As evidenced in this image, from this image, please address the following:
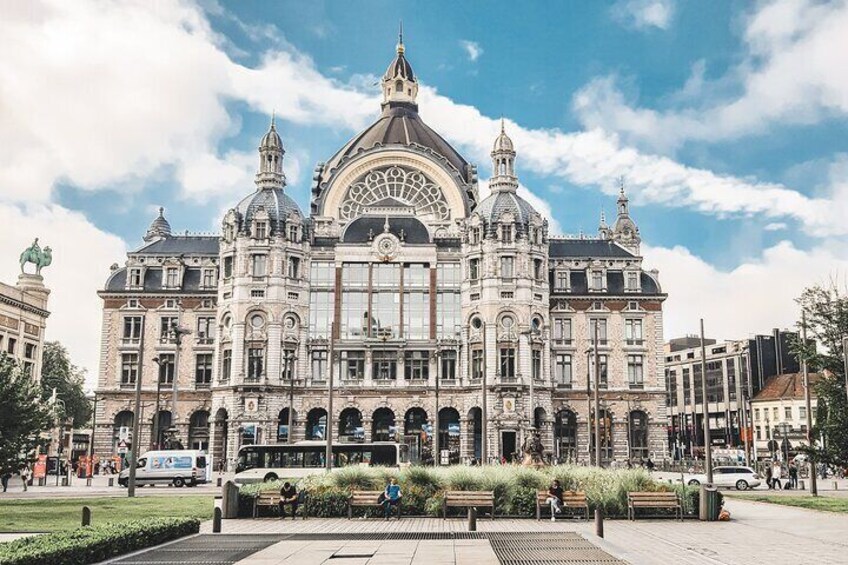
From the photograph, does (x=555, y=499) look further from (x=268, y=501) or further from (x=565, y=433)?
(x=565, y=433)

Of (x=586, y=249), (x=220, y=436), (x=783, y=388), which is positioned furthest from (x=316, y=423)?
(x=783, y=388)

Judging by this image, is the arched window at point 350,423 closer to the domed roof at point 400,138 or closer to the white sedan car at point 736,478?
the domed roof at point 400,138

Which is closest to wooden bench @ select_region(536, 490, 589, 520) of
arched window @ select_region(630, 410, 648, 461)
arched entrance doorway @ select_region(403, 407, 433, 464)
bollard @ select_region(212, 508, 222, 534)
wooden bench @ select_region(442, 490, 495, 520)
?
wooden bench @ select_region(442, 490, 495, 520)

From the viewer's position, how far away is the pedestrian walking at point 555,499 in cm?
3000

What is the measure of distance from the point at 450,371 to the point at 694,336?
206ft

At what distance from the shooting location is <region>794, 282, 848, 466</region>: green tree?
1518 inches

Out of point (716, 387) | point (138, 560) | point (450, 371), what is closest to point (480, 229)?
point (450, 371)

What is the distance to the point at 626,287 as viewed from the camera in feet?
286

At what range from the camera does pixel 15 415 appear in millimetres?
37750

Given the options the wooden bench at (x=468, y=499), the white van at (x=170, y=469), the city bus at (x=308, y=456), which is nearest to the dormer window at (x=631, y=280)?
the city bus at (x=308, y=456)

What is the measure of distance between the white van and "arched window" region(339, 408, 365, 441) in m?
23.2

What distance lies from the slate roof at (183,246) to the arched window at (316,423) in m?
19.2

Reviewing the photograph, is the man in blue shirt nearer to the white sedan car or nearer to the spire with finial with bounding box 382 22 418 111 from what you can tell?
the white sedan car

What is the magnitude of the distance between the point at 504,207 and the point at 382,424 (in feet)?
75.4
